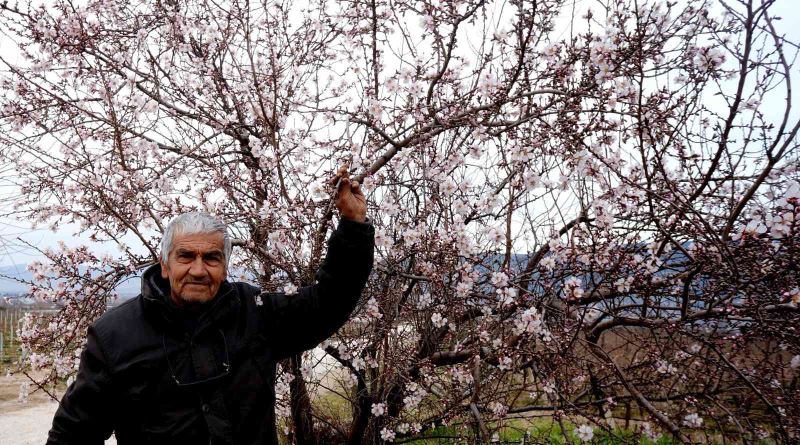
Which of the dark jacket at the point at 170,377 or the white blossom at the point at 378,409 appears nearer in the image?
the dark jacket at the point at 170,377

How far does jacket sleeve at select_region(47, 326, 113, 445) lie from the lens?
1440 mm

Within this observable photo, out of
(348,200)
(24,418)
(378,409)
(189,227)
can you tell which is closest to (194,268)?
(189,227)

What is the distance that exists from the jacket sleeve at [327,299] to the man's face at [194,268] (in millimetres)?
208

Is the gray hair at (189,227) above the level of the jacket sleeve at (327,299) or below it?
above

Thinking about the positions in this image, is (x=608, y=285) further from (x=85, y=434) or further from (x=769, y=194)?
(x=85, y=434)

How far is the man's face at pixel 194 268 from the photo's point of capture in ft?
5.37

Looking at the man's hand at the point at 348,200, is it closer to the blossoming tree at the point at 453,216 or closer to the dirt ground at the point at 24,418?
the blossoming tree at the point at 453,216

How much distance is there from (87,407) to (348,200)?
1021mm

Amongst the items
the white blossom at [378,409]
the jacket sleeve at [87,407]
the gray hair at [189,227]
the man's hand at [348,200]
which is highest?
the man's hand at [348,200]

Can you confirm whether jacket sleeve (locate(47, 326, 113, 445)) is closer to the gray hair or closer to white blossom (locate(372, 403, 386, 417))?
the gray hair

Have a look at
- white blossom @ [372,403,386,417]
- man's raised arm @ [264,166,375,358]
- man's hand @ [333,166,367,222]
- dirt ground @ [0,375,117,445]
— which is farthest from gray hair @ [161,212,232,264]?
dirt ground @ [0,375,117,445]

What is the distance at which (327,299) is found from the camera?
1741mm

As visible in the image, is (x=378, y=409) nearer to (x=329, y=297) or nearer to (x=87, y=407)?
(x=329, y=297)

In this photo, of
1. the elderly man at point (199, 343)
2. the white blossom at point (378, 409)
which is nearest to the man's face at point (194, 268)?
the elderly man at point (199, 343)
